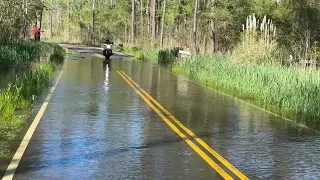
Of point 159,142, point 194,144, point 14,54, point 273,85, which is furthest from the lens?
point 14,54

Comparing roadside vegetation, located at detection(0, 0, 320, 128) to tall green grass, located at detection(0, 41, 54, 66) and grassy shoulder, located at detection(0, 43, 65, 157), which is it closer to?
tall green grass, located at detection(0, 41, 54, 66)

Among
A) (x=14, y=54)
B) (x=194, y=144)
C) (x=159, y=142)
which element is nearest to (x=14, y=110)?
(x=159, y=142)

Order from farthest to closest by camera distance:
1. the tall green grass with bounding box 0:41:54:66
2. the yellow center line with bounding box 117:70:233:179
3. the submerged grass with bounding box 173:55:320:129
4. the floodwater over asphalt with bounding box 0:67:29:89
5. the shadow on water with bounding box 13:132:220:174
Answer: the tall green grass with bounding box 0:41:54:66 < the floodwater over asphalt with bounding box 0:67:29:89 < the submerged grass with bounding box 173:55:320:129 < the shadow on water with bounding box 13:132:220:174 < the yellow center line with bounding box 117:70:233:179

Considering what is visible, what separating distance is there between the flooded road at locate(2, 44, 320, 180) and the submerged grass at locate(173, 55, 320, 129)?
0.84 metres

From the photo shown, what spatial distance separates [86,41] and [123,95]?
71486 mm

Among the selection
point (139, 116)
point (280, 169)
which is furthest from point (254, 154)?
point (139, 116)

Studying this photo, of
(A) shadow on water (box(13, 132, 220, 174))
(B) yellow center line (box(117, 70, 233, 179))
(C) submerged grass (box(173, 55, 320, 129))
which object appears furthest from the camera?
(C) submerged grass (box(173, 55, 320, 129))

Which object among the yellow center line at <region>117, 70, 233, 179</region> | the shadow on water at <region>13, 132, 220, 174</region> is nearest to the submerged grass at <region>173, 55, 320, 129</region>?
the yellow center line at <region>117, 70, 233, 179</region>

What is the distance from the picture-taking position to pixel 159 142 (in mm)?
10000

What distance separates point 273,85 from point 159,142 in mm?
8517

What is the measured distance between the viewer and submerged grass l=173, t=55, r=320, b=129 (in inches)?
562

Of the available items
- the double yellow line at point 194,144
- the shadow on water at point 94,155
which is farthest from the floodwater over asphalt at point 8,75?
the shadow on water at point 94,155

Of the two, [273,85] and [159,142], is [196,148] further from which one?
[273,85]

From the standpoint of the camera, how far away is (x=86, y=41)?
290ft
